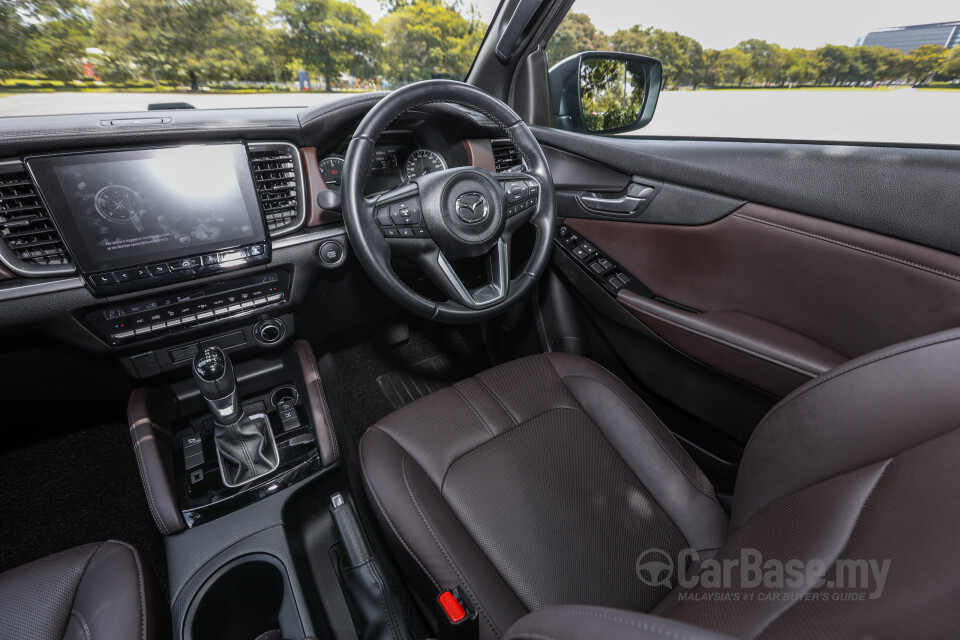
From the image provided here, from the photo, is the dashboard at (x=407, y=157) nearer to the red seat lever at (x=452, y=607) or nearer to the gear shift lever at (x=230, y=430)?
the gear shift lever at (x=230, y=430)

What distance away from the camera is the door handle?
1.51 m

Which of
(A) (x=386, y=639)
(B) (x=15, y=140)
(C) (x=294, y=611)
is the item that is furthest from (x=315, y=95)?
(A) (x=386, y=639)

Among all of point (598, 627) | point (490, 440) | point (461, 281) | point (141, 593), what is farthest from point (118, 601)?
point (461, 281)

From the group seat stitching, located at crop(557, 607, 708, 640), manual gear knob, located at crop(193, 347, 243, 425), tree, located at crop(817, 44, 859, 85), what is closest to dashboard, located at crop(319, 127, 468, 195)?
manual gear knob, located at crop(193, 347, 243, 425)

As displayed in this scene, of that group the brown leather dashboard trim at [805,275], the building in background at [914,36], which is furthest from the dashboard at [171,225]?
the building in background at [914,36]

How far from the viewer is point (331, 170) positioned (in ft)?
4.69

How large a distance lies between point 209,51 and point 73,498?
1516 mm

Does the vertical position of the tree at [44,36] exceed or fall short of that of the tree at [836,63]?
it exceeds it

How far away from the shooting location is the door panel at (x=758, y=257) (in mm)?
1024

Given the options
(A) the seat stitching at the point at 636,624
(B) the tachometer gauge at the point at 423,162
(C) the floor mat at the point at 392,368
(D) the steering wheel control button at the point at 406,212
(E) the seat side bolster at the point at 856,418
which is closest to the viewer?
(A) the seat stitching at the point at 636,624

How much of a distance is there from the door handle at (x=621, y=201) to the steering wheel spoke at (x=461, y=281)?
421mm

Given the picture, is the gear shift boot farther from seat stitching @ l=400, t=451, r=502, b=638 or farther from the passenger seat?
seat stitching @ l=400, t=451, r=502, b=638

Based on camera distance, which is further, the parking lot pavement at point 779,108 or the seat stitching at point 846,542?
the parking lot pavement at point 779,108

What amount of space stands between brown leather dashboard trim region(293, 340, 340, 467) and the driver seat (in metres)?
0.30
